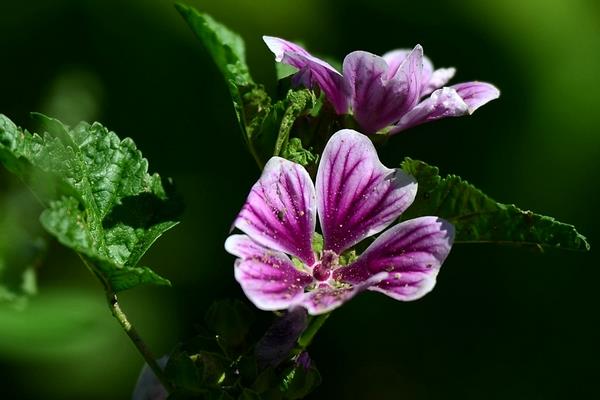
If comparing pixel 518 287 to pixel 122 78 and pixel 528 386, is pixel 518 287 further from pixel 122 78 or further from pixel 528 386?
pixel 122 78

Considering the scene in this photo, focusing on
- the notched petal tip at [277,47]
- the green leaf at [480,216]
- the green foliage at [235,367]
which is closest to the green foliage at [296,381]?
the green foliage at [235,367]

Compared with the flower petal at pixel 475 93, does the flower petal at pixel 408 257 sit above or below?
below

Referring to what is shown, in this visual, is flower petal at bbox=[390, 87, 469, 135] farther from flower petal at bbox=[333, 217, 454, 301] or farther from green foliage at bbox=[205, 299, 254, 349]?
green foliage at bbox=[205, 299, 254, 349]

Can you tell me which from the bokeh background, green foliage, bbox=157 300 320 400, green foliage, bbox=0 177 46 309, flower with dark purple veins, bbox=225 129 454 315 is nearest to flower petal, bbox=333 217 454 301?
flower with dark purple veins, bbox=225 129 454 315

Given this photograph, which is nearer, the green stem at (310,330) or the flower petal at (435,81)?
the green stem at (310,330)

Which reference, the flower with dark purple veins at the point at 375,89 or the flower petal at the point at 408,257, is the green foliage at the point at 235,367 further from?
the flower with dark purple veins at the point at 375,89

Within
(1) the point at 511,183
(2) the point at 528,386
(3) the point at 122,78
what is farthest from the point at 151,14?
(2) the point at 528,386

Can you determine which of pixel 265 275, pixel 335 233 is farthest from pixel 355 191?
pixel 265 275
